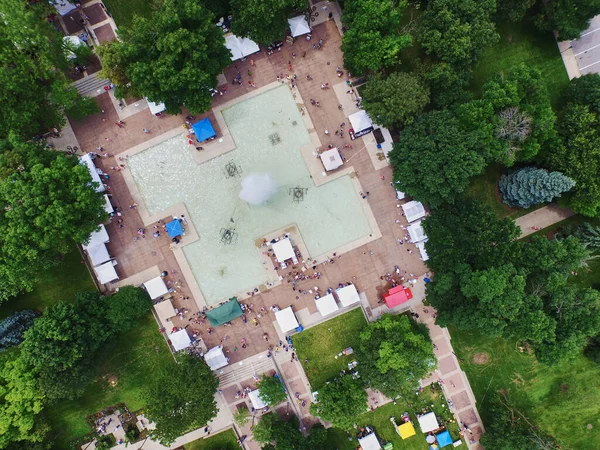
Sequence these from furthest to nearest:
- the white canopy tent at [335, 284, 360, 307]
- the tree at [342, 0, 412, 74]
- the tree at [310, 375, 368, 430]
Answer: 1. the white canopy tent at [335, 284, 360, 307]
2. the tree at [310, 375, 368, 430]
3. the tree at [342, 0, 412, 74]

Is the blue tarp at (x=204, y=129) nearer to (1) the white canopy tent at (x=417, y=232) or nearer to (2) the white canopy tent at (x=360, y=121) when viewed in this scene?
(2) the white canopy tent at (x=360, y=121)

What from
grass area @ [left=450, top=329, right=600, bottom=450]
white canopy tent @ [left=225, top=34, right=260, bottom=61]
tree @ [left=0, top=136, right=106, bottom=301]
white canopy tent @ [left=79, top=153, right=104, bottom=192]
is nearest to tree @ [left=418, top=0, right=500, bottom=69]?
white canopy tent @ [left=225, top=34, right=260, bottom=61]

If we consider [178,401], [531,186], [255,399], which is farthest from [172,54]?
[531,186]

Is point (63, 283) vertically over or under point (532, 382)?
over

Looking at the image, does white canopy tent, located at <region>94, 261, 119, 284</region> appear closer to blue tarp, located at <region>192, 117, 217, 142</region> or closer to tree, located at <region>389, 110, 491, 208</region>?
blue tarp, located at <region>192, 117, 217, 142</region>

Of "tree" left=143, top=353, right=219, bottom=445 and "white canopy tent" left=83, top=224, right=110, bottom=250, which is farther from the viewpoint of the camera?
"white canopy tent" left=83, top=224, right=110, bottom=250

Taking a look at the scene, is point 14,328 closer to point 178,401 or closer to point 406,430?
point 178,401
